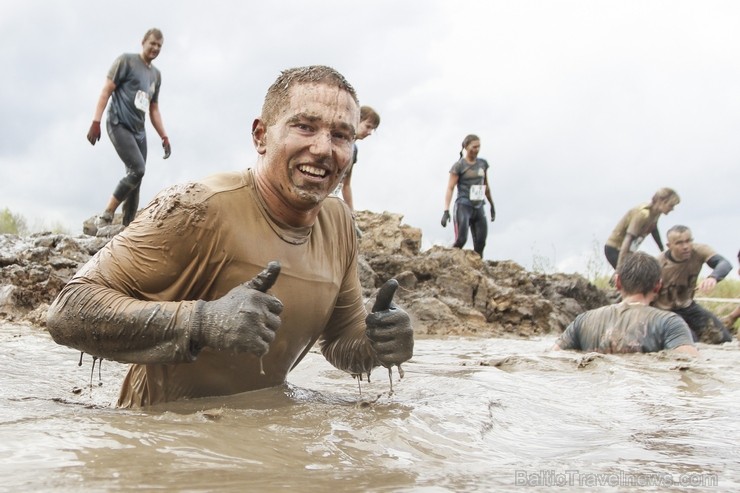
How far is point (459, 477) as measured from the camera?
1.98 metres

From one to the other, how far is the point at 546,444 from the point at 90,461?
1.41 meters

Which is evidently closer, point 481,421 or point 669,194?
point 481,421

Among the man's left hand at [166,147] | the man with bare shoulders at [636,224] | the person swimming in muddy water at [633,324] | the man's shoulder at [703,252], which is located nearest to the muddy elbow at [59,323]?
the person swimming in muddy water at [633,324]

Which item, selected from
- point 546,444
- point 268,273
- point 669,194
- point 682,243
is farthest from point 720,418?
point 669,194

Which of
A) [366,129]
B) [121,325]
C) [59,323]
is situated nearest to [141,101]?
[366,129]

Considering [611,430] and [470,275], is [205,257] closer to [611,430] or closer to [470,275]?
[611,430]

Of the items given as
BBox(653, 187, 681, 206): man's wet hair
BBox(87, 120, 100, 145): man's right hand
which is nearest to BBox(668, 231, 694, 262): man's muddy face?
BBox(653, 187, 681, 206): man's wet hair

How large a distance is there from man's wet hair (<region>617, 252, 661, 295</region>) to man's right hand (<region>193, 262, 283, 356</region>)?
12.7 feet

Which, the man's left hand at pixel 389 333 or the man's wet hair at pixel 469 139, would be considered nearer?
the man's left hand at pixel 389 333

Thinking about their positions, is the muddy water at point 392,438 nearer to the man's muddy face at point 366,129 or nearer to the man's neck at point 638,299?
the man's neck at point 638,299

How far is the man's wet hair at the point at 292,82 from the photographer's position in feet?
9.27

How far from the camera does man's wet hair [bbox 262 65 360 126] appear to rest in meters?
2.83

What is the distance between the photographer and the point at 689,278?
8.56m

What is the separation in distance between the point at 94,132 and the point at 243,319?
6.58 meters
